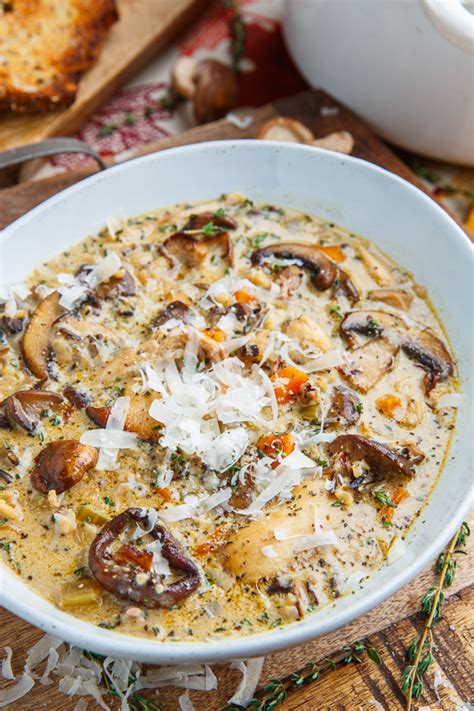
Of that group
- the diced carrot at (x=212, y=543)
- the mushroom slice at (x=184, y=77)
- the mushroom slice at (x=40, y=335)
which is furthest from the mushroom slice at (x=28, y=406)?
the mushroom slice at (x=184, y=77)

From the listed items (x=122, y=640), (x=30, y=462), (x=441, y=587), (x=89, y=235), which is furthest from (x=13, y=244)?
(x=441, y=587)

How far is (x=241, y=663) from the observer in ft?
10.7

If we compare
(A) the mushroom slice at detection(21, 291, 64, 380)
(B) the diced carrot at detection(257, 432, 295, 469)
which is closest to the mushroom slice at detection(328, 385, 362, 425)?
(B) the diced carrot at detection(257, 432, 295, 469)

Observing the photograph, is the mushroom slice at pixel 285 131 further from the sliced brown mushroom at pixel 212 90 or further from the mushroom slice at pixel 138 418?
the mushroom slice at pixel 138 418

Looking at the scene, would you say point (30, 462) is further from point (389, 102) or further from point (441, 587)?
point (389, 102)

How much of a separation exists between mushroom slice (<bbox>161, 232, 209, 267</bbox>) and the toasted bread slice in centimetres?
188

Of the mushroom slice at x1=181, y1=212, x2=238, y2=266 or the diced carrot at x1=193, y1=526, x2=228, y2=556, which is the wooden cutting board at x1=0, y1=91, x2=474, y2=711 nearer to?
the diced carrot at x1=193, y1=526, x2=228, y2=556

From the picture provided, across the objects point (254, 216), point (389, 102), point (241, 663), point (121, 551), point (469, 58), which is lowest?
point (241, 663)

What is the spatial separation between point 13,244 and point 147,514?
1659 millimetres

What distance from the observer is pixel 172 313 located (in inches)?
155

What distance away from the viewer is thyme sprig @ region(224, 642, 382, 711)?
321 centimetres

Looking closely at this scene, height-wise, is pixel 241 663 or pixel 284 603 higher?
pixel 284 603

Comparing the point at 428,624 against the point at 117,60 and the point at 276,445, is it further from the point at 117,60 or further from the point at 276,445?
the point at 117,60

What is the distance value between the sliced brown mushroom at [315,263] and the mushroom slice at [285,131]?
113 cm
